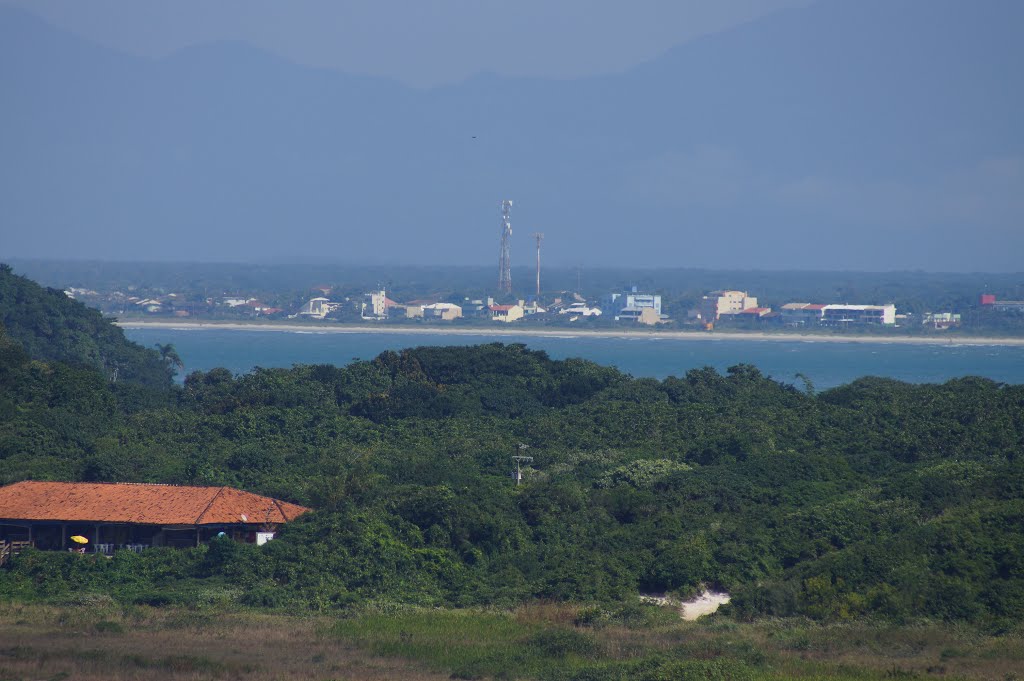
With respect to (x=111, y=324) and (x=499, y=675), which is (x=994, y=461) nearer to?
(x=499, y=675)

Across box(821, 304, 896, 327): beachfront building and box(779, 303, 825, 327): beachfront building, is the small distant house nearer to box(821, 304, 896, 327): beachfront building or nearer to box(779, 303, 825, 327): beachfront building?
box(779, 303, 825, 327): beachfront building

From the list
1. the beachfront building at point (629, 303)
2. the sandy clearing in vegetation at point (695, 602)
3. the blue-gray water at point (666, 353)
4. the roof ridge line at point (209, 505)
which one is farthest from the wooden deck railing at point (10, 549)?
the beachfront building at point (629, 303)

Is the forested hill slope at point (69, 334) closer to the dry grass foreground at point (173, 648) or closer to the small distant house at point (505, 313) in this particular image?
the dry grass foreground at point (173, 648)

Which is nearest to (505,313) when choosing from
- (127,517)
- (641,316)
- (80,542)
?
(641,316)

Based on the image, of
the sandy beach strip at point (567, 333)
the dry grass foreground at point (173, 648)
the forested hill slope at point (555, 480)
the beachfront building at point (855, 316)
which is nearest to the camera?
the dry grass foreground at point (173, 648)

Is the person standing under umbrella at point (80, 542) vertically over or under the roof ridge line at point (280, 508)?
under

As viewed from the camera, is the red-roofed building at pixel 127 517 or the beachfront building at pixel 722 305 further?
the beachfront building at pixel 722 305

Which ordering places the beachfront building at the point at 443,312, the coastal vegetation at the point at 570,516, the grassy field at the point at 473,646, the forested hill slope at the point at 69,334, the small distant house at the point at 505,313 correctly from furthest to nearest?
the beachfront building at the point at 443,312 → the small distant house at the point at 505,313 → the forested hill slope at the point at 69,334 → the coastal vegetation at the point at 570,516 → the grassy field at the point at 473,646
